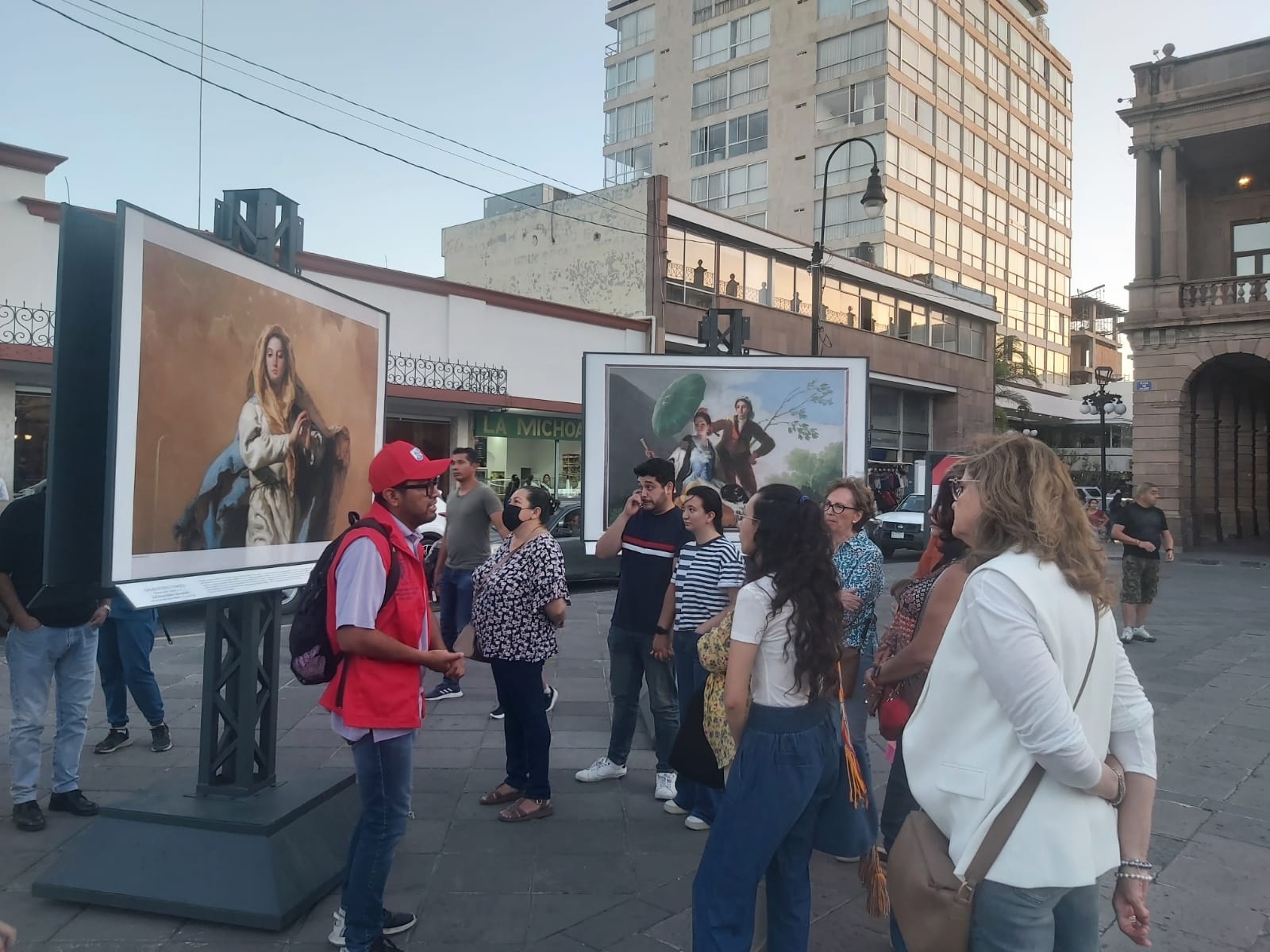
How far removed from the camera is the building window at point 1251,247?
88.5ft

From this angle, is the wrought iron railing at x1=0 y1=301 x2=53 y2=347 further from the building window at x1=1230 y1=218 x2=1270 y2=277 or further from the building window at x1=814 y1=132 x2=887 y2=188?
the building window at x1=814 y1=132 x2=887 y2=188

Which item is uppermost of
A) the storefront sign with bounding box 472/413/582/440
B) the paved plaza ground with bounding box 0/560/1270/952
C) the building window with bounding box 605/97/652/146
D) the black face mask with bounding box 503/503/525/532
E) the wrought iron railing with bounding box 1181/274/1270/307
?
the building window with bounding box 605/97/652/146

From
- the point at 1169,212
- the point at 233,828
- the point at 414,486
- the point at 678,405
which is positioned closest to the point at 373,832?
the point at 233,828

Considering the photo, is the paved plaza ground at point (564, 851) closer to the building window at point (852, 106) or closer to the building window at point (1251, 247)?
the building window at point (1251, 247)

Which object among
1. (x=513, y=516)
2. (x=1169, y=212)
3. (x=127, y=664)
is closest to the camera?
(x=513, y=516)

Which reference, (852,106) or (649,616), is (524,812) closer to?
(649,616)

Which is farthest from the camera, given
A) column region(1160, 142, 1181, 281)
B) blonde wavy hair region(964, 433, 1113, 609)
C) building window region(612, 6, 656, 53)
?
building window region(612, 6, 656, 53)

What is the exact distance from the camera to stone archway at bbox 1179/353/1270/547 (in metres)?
26.3

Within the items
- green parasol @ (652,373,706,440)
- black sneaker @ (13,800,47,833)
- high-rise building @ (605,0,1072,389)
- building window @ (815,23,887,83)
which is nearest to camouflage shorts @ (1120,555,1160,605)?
green parasol @ (652,373,706,440)

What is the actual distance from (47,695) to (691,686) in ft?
11.1

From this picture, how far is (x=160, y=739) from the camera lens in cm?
589

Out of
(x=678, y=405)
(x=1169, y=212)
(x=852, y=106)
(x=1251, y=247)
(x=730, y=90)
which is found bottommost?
(x=678, y=405)

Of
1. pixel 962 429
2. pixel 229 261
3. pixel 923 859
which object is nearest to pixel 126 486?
pixel 229 261

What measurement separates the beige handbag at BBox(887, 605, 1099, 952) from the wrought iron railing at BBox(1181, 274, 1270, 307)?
2840 cm
